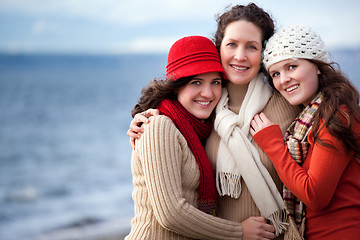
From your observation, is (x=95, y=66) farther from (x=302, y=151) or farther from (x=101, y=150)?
(x=302, y=151)

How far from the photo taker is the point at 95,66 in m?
65.9

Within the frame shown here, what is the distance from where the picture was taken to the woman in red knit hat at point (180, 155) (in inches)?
86.6

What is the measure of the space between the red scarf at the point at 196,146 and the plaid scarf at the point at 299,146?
0.46 meters

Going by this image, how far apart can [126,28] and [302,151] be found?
52.6 m

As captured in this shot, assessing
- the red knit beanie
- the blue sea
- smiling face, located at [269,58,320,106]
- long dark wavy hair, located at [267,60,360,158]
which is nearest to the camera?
long dark wavy hair, located at [267,60,360,158]

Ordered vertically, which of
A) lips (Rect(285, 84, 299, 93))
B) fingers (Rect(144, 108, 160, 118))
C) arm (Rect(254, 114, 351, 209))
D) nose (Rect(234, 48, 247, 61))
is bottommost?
arm (Rect(254, 114, 351, 209))

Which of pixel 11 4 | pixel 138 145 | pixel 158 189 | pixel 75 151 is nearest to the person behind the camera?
pixel 158 189

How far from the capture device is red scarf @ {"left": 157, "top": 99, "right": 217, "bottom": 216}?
239cm

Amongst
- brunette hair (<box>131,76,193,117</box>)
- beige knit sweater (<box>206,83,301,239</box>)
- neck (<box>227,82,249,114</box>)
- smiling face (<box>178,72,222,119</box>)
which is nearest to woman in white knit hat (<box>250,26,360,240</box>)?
beige knit sweater (<box>206,83,301,239</box>)

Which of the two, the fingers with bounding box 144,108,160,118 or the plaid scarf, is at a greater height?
the fingers with bounding box 144,108,160,118

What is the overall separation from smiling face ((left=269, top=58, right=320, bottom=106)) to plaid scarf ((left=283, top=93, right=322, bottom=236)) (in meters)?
0.07

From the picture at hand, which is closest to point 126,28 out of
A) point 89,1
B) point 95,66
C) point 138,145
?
point 89,1

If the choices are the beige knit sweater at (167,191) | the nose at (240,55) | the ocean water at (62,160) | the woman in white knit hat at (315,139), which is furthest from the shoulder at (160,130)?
the ocean water at (62,160)

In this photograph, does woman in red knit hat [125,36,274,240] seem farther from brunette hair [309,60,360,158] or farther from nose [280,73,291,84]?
brunette hair [309,60,360,158]
